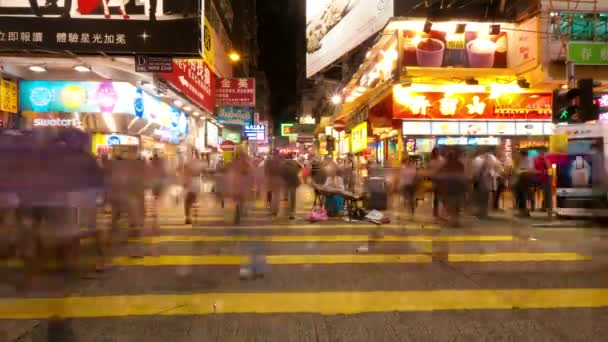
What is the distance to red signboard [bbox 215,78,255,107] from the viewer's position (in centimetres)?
2719

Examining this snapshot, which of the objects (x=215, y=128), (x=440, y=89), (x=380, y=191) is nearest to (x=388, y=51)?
(x=440, y=89)

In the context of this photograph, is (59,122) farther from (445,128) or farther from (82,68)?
(445,128)

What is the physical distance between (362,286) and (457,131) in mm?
14820

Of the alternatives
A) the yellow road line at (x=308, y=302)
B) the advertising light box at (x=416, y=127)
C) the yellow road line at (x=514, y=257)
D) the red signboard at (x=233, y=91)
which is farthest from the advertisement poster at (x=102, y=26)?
the red signboard at (x=233, y=91)

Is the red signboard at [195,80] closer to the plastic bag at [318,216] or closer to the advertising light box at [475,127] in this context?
the plastic bag at [318,216]

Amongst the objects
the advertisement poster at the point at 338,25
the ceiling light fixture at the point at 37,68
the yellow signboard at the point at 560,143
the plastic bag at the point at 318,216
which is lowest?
the plastic bag at the point at 318,216

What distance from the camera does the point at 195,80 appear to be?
22.2m

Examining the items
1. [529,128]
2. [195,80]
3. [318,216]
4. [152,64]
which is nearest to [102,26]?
[152,64]

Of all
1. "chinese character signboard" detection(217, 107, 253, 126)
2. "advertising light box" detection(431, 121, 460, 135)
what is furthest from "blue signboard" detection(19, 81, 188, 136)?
"chinese character signboard" detection(217, 107, 253, 126)

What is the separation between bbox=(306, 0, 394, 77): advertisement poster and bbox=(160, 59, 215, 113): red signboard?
8701 millimetres

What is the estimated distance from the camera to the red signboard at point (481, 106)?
739 inches

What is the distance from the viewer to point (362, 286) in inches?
233

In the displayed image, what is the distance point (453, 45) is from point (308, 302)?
15702 millimetres

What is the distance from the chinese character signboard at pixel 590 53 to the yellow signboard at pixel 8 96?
685 inches
